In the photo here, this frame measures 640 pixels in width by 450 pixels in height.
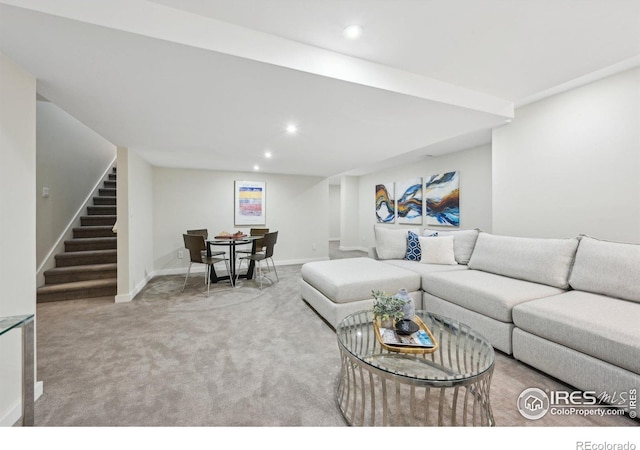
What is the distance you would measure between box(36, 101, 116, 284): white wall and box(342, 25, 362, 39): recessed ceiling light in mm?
3985

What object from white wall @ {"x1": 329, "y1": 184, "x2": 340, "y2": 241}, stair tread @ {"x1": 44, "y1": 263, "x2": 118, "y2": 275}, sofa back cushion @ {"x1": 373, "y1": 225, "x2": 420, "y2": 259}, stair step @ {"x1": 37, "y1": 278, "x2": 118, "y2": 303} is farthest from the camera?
white wall @ {"x1": 329, "y1": 184, "x2": 340, "y2": 241}

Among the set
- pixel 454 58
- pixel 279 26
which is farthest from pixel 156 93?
pixel 454 58

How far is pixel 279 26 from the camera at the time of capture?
1.47m

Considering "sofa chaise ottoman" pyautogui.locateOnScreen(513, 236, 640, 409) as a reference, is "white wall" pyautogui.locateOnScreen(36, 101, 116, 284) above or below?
above

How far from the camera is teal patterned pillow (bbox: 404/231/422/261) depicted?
3390 mm

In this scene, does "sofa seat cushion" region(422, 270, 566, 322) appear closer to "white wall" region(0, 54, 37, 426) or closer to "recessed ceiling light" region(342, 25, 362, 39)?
"recessed ceiling light" region(342, 25, 362, 39)

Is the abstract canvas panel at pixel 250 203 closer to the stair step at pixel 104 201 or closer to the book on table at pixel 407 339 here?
the stair step at pixel 104 201

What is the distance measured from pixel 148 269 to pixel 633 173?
5.92m

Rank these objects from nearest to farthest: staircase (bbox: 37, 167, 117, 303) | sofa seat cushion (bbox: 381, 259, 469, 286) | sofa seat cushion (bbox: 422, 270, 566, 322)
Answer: sofa seat cushion (bbox: 422, 270, 566, 322)
sofa seat cushion (bbox: 381, 259, 469, 286)
staircase (bbox: 37, 167, 117, 303)

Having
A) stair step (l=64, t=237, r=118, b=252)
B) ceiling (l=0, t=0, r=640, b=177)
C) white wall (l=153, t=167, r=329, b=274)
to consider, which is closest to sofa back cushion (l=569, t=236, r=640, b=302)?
ceiling (l=0, t=0, r=640, b=177)

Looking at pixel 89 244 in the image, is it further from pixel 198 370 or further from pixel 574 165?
pixel 574 165

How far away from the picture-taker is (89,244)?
389 centimetres

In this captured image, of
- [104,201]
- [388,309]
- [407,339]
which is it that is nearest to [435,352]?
[407,339]

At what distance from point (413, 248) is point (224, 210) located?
11.8ft
